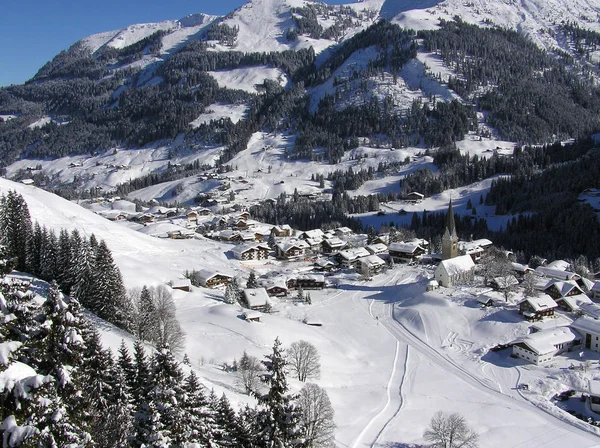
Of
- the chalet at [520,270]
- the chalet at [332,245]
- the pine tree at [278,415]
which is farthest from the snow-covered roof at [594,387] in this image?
the chalet at [332,245]

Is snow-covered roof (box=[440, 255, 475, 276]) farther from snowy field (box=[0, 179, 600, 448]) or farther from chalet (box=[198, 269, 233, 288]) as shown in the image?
chalet (box=[198, 269, 233, 288])

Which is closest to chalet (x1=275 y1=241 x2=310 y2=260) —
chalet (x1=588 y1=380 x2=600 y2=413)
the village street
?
the village street

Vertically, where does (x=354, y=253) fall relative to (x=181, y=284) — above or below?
below

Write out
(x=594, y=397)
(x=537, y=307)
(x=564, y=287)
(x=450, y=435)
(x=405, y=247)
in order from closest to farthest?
(x=450, y=435), (x=594, y=397), (x=537, y=307), (x=564, y=287), (x=405, y=247)

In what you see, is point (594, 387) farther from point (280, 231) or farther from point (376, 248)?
point (280, 231)

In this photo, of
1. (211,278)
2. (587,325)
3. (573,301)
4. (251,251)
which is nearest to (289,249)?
(251,251)

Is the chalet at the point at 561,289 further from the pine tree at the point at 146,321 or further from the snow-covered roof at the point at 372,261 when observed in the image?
the pine tree at the point at 146,321
